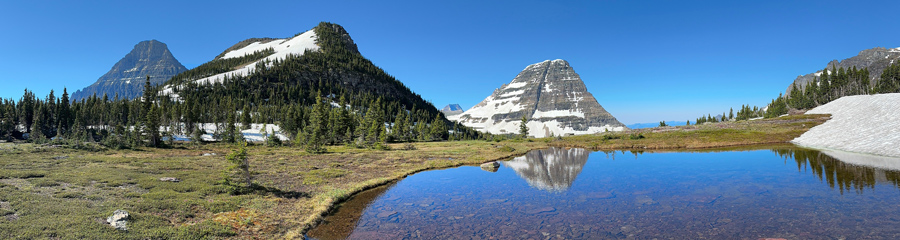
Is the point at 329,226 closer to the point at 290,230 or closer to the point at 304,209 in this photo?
the point at 290,230

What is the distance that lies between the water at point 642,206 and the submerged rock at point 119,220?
323 inches

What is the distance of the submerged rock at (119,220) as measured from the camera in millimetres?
15039

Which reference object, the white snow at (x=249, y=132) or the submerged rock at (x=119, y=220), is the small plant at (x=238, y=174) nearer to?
the submerged rock at (x=119, y=220)

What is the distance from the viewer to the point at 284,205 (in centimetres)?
2197

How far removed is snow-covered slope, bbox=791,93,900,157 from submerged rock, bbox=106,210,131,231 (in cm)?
6896

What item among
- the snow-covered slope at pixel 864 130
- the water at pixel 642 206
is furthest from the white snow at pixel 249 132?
the snow-covered slope at pixel 864 130

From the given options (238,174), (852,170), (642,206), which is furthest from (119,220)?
(852,170)

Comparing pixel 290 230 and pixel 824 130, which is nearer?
pixel 290 230

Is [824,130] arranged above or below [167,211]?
above

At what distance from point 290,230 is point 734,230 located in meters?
21.3

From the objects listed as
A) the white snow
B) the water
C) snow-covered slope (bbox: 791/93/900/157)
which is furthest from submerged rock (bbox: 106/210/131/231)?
the white snow

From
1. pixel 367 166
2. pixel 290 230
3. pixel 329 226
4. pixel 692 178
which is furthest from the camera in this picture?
pixel 367 166

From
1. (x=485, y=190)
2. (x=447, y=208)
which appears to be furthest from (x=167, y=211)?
(x=485, y=190)

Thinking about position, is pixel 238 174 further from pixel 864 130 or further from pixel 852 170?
pixel 864 130
